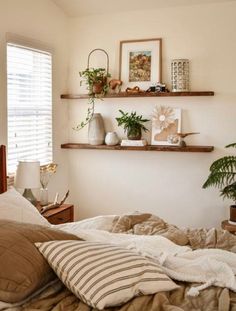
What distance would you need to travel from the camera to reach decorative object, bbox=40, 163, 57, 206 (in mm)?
3676

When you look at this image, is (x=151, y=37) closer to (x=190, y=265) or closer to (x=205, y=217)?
(x=205, y=217)

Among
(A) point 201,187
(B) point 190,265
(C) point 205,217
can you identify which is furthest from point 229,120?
(B) point 190,265

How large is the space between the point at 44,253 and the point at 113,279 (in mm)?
329

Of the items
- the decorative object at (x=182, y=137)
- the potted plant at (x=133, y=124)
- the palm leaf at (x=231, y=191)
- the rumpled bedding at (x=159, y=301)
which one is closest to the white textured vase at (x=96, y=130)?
the potted plant at (x=133, y=124)

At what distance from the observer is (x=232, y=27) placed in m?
3.86

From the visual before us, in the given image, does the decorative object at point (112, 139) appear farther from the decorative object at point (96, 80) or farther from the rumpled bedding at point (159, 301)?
the rumpled bedding at point (159, 301)

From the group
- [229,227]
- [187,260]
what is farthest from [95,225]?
[229,227]

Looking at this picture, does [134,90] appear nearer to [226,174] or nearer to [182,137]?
[182,137]

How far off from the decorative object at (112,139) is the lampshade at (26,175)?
1081 millimetres

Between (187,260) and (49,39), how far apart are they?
9.40ft

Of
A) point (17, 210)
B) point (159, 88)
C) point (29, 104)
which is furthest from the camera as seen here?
point (159, 88)

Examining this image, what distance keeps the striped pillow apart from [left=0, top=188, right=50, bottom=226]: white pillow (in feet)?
2.39

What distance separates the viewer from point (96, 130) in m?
4.27

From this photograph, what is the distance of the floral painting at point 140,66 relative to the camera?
4.14 m
